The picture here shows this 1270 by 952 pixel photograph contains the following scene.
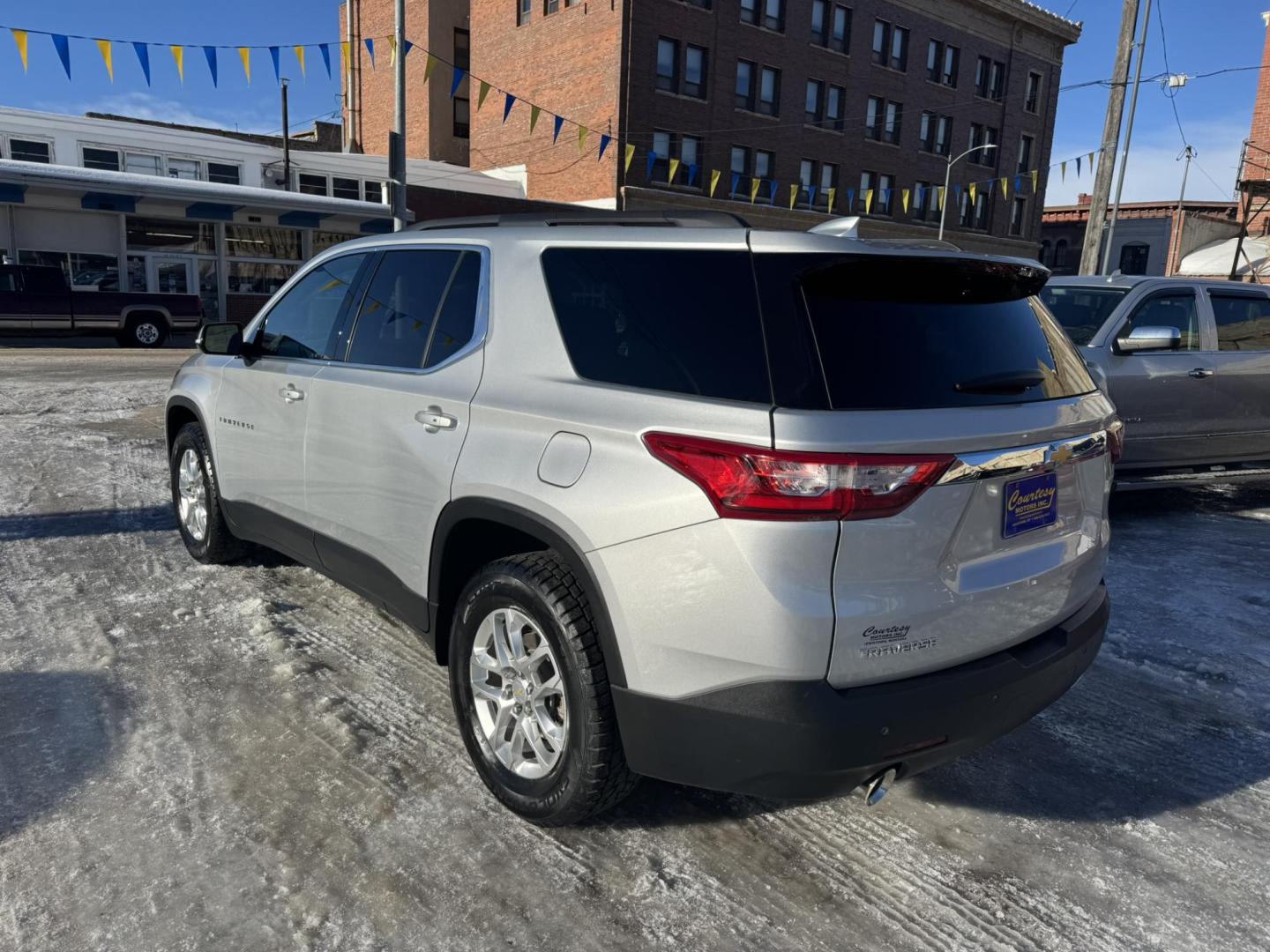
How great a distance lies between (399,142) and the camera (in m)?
13.7

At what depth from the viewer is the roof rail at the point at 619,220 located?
261 centimetres

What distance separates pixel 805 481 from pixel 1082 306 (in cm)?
614

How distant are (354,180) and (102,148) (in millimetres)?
8084

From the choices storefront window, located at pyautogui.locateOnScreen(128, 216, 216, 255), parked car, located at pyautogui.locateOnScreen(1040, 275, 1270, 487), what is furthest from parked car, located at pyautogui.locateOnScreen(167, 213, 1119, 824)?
storefront window, located at pyautogui.locateOnScreen(128, 216, 216, 255)

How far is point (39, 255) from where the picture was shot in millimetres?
23844

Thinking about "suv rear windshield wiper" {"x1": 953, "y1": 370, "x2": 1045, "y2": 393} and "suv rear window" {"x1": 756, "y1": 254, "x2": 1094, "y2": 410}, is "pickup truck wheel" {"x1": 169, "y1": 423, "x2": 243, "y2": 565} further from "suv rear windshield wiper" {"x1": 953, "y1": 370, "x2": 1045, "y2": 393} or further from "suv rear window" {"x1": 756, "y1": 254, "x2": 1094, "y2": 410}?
"suv rear windshield wiper" {"x1": 953, "y1": 370, "x2": 1045, "y2": 393}

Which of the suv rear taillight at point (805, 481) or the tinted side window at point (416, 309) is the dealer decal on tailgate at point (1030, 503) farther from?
the tinted side window at point (416, 309)

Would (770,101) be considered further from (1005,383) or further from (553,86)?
(1005,383)

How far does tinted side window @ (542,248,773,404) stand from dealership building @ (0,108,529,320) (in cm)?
2389

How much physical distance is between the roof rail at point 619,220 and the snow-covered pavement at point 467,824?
184 cm

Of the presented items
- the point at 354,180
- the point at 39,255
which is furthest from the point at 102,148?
the point at 354,180

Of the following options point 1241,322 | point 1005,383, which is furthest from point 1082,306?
point 1005,383

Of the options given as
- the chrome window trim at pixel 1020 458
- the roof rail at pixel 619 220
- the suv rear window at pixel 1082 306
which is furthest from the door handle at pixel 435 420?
the suv rear window at pixel 1082 306

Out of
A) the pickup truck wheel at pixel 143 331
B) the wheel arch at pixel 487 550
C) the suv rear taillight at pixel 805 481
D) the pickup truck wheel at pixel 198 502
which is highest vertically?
the suv rear taillight at pixel 805 481
